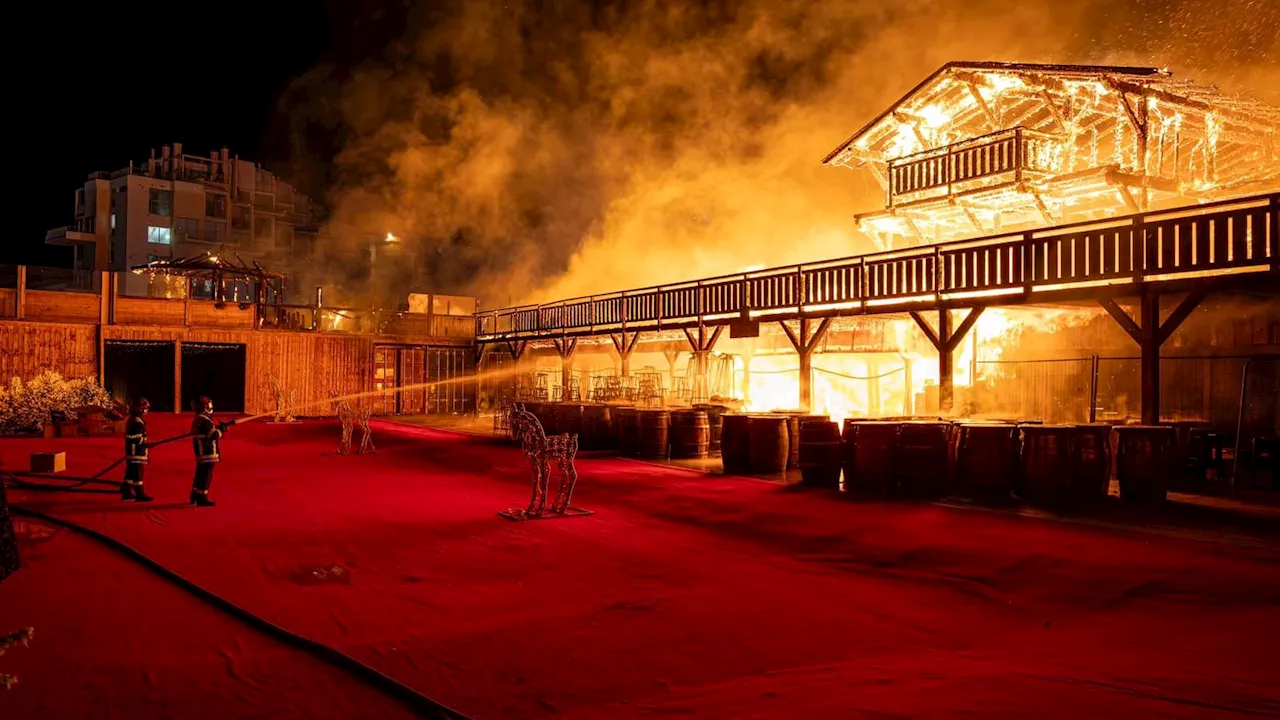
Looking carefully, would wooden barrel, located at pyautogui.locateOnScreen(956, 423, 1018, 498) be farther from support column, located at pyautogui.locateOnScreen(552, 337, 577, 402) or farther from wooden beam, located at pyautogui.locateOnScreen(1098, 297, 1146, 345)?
support column, located at pyautogui.locateOnScreen(552, 337, 577, 402)

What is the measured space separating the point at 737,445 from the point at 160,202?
177 feet

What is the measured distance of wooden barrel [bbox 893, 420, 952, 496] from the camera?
1113cm

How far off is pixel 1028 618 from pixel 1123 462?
523 centimetres

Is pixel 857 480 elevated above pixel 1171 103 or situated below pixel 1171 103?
below

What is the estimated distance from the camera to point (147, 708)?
4520mm

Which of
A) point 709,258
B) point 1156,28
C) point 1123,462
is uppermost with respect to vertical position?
point 1156,28

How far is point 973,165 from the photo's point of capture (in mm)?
21812

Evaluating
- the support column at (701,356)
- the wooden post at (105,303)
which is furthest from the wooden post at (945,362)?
the wooden post at (105,303)

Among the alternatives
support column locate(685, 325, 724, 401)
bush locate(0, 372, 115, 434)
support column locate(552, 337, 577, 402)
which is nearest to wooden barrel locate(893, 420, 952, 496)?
support column locate(685, 325, 724, 401)

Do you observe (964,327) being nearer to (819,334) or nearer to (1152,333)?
(1152,333)

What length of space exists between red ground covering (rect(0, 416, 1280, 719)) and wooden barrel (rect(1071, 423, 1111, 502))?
1.34 m

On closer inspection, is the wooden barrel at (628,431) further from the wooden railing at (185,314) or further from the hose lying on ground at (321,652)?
the wooden railing at (185,314)

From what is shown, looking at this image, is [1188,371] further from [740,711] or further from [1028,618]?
[740,711]

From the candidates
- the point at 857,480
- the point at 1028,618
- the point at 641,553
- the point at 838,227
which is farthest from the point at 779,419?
the point at 838,227
